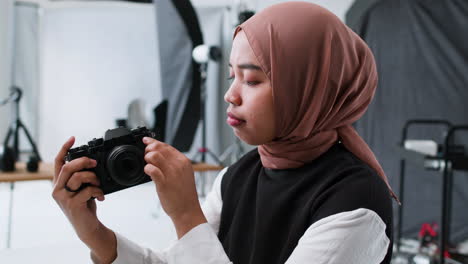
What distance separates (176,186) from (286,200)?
0.21 metres

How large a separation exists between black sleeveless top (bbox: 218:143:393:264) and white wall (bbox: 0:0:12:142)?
507 centimetres

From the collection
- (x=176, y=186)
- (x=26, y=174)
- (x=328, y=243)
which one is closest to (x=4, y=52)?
(x=26, y=174)

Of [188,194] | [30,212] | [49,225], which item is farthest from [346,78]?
[30,212]

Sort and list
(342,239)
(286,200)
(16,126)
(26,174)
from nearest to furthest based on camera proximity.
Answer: (342,239) < (286,200) < (26,174) < (16,126)

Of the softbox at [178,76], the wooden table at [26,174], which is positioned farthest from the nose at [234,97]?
the softbox at [178,76]

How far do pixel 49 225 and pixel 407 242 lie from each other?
8.71 feet

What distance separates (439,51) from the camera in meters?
2.83

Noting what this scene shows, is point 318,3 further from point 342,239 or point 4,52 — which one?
point 4,52

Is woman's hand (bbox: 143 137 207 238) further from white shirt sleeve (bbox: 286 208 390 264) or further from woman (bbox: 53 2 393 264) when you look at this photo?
white shirt sleeve (bbox: 286 208 390 264)

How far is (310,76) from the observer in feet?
2.25

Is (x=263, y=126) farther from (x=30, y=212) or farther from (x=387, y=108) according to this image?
(x=30, y=212)

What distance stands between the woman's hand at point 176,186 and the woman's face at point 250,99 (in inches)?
4.6

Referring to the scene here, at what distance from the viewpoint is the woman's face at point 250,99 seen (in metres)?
0.68

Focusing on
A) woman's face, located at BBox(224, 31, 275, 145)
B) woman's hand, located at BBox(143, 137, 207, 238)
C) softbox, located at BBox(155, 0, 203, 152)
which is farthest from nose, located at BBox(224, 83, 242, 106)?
softbox, located at BBox(155, 0, 203, 152)
